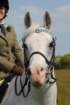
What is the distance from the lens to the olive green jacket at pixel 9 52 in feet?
25.0

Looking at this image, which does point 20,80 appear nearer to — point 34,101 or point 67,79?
point 34,101

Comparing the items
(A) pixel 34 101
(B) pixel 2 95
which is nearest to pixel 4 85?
(B) pixel 2 95

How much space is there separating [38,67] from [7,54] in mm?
1110

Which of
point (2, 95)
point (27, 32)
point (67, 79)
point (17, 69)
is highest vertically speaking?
point (27, 32)

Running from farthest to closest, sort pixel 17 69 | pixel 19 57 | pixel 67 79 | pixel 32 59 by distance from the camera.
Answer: pixel 67 79 → pixel 19 57 → pixel 17 69 → pixel 32 59

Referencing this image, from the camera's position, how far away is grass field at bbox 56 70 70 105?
21880mm

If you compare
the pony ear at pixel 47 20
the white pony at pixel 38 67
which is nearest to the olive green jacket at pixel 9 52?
the white pony at pixel 38 67

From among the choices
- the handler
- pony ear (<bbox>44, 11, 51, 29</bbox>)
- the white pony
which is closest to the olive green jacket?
the handler

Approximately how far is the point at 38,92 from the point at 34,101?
0.55ft

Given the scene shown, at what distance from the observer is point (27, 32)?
7.73 m

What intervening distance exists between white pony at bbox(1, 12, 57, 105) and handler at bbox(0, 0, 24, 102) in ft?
0.76

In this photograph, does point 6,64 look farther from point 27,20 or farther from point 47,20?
point 47,20

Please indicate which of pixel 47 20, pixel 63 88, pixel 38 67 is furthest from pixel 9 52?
pixel 63 88

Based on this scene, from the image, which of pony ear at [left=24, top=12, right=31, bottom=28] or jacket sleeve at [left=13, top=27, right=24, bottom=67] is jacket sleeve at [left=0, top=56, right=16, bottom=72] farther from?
pony ear at [left=24, top=12, right=31, bottom=28]
